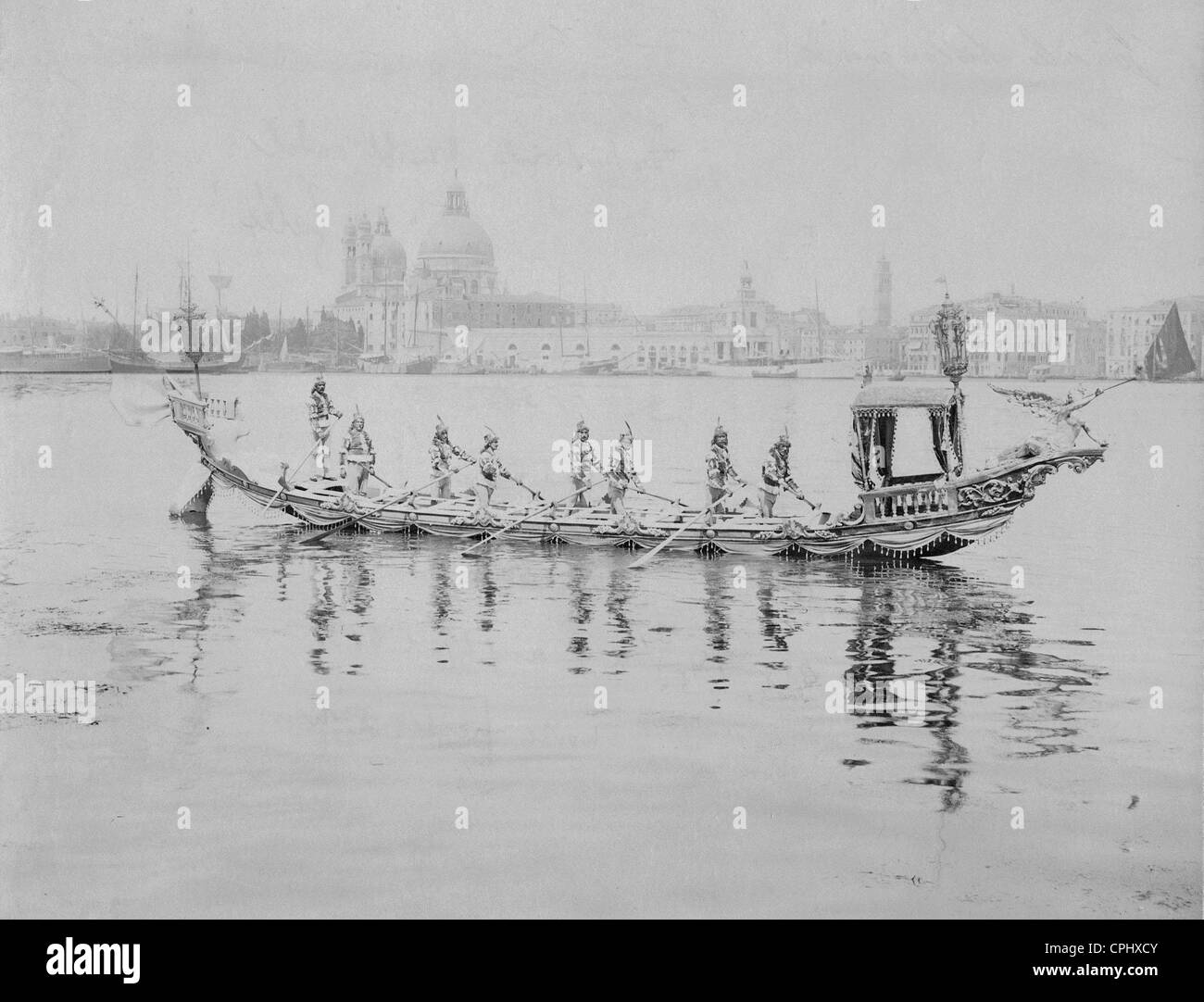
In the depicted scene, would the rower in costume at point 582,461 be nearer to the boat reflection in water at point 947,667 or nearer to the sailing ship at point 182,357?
the boat reflection in water at point 947,667

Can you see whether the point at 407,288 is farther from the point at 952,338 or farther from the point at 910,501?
the point at 952,338

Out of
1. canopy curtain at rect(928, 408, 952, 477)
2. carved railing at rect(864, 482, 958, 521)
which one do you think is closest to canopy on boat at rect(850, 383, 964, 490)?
canopy curtain at rect(928, 408, 952, 477)

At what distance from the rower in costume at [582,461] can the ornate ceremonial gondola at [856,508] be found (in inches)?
20.6

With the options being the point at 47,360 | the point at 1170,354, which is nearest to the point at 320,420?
the point at 47,360

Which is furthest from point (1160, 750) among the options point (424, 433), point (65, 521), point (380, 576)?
point (424, 433)

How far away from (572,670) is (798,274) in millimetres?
24694

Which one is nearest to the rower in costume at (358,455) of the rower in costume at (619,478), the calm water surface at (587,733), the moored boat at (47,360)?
the calm water surface at (587,733)

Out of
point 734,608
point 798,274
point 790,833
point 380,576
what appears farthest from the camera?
point 798,274

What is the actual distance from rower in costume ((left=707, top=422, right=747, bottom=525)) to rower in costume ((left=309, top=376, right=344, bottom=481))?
5881 mm

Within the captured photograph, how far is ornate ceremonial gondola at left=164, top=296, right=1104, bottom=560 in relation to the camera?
56.3 ft

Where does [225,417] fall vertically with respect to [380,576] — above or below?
above

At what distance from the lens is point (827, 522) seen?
18.5 m

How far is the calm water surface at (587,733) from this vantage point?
1011cm

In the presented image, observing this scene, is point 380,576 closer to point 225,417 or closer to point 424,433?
point 225,417
